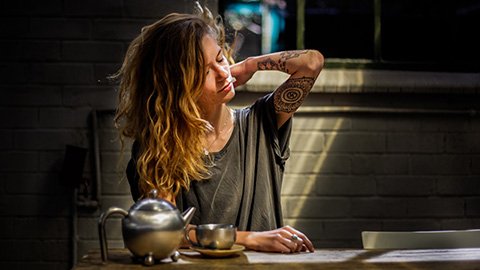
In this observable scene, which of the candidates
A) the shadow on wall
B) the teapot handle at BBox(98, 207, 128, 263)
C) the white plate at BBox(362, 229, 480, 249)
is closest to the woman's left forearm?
the white plate at BBox(362, 229, 480, 249)

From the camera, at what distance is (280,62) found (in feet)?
7.39

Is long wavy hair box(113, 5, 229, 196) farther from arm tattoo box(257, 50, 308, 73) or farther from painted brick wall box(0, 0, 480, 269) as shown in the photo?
painted brick wall box(0, 0, 480, 269)

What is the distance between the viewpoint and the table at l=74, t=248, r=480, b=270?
1.54m

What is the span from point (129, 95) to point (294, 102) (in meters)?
0.52

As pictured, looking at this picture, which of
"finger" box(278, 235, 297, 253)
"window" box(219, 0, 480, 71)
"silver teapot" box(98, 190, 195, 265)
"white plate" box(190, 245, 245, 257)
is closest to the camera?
"silver teapot" box(98, 190, 195, 265)

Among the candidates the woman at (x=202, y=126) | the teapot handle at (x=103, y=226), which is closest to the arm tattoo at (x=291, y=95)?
the woman at (x=202, y=126)

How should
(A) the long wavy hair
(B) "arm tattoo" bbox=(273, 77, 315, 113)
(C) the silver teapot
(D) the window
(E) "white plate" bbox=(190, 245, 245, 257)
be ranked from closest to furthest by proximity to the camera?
1. (C) the silver teapot
2. (E) "white plate" bbox=(190, 245, 245, 257)
3. (A) the long wavy hair
4. (B) "arm tattoo" bbox=(273, 77, 315, 113)
5. (D) the window

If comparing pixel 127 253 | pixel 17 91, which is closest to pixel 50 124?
pixel 17 91

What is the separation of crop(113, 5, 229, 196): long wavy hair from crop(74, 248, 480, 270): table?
0.31 metres

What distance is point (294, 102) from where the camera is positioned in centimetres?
216

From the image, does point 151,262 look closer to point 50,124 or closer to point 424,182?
point 50,124

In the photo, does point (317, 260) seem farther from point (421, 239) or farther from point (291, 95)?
point (291, 95)

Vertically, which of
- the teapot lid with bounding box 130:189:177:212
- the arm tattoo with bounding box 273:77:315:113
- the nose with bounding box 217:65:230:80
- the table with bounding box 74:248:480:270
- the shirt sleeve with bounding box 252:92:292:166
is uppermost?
the nose with bounding box 217:65:230:80

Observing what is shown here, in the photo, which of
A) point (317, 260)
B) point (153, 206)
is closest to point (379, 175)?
point (317, 260)
